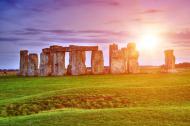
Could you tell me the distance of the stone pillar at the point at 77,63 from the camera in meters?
56.5

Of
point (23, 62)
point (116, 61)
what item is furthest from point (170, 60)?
point (23, 62)

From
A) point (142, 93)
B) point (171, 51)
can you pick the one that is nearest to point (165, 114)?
point (142, 93)

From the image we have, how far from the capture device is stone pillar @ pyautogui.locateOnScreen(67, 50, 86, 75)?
5647cm

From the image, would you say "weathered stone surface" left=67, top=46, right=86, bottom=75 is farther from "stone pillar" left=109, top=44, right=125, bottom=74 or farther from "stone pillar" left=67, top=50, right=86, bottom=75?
"stone pillar" left=109, top=44, right=125, bottom=74

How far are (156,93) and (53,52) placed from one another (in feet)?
106

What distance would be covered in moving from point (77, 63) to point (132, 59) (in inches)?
319

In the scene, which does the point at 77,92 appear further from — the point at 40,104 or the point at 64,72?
the point at 64,72

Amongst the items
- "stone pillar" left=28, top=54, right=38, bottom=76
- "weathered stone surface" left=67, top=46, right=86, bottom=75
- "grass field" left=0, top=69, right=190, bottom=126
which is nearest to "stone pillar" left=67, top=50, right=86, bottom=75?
"weathered stone surface" left=67, top=46, right=86, bottom=75

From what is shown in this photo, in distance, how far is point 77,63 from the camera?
56562 mm

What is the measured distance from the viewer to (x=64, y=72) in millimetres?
57969

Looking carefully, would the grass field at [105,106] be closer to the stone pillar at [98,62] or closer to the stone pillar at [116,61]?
the stone pillar at [98,62]

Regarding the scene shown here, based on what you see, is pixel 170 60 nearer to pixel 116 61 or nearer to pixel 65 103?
pixel 116 61

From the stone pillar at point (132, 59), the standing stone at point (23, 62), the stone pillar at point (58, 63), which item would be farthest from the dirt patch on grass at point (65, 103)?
the standing stone at point (23, 62)

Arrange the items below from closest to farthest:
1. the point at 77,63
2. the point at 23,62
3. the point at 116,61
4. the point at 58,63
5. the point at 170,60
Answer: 1. the point at 116,61
2. the point at 77,63
3. the point at 170,60
4. the point at 58,63
5. the point at 23,62
